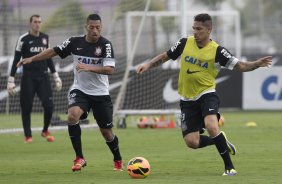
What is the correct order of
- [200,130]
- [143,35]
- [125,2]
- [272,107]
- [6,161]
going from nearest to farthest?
[200,130]
[6,161]
[125,2]
[272,107]
[143,35]

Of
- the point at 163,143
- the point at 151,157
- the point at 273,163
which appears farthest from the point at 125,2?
the point at 273,163

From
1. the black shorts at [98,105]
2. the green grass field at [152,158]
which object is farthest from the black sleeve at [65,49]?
the green grass field at [152,158]

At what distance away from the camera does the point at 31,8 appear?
89.1 ft

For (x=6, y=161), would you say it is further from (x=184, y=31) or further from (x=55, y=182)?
(x=184, y=31)

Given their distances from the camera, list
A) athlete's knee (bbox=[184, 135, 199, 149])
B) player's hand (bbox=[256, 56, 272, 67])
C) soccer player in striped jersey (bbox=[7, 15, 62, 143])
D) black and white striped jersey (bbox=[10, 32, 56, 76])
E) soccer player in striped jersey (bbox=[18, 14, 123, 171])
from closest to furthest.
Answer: player's hand (bbox=[256, 56, 272, 67]), athlete's knee (bbox=[184, 135, 199, 149]), soccer player in striped jersey (bbox=[18, 14, 123, 171]), black and white striped jersey (bbox=[10, 32, 56, 76]), soccer player in striped jersey (bbox=[7, 15, 62, 143])

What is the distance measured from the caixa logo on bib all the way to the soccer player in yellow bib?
17.0 m

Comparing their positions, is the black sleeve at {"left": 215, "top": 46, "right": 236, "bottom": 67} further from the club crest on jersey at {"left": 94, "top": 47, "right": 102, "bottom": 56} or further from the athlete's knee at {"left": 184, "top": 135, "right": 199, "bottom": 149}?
the club crest on jersey at {"left": 94, "top": 47, "right": 102, "bottom": 56}

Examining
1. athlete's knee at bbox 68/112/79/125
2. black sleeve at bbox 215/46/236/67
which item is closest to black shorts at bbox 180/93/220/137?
black sleeve at bbox 215/46/236/67

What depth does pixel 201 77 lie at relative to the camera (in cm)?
1278

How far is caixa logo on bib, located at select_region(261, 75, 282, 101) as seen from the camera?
29922 millimetres

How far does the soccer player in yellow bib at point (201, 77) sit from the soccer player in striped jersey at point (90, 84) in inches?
33.4

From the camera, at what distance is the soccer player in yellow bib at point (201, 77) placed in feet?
40.7

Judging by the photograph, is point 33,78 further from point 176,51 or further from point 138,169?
point 138,169

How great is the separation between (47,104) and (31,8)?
8499mm
